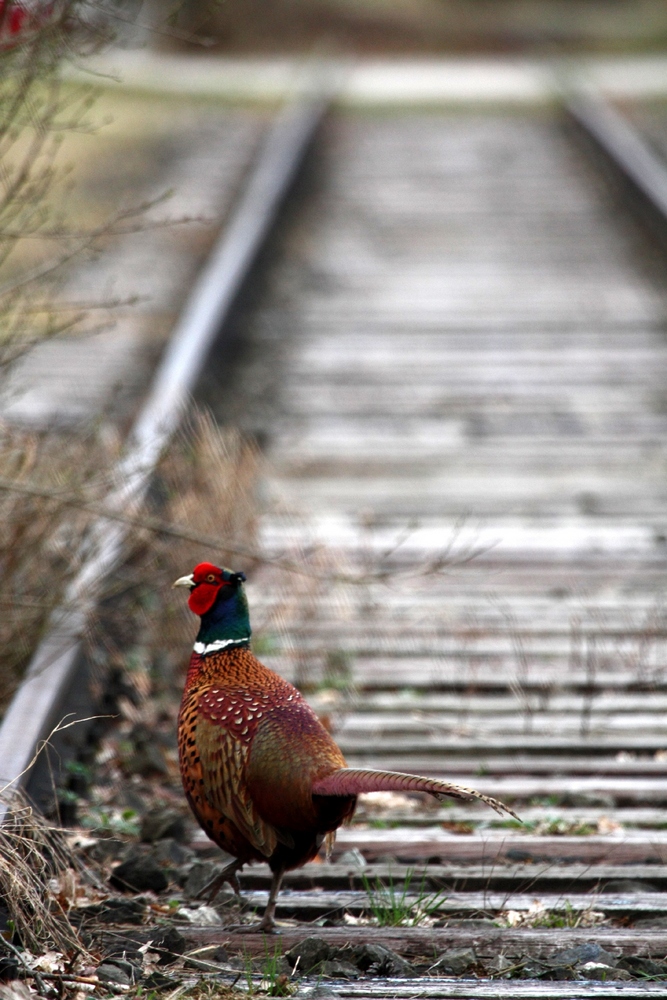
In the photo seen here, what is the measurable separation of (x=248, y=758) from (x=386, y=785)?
428 mm

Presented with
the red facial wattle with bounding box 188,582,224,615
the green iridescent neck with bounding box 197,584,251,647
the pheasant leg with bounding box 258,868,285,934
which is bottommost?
the pheasant leg with bounding box 258,868,285,934

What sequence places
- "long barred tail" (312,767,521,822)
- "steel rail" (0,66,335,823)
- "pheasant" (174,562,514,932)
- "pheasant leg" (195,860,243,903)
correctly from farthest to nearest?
"steel rail" (0,66,335,823)
"pheasant leg" (195,860,243,903)
"pheasant" (174,562,514,932)
"long barred tail" (312,767,521,822)

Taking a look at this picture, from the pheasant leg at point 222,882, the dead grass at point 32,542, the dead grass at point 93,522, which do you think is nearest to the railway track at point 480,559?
the pheasant leg at point 222,882

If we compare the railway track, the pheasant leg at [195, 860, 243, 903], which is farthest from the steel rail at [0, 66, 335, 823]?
the pheasant leg at [195, 860, 243, 903]

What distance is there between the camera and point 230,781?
289cm

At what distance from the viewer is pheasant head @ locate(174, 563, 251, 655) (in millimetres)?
3096

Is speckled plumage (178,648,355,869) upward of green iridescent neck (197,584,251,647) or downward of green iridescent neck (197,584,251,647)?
downward

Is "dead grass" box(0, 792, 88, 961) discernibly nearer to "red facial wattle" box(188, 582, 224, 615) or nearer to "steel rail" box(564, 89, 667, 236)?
"red facial wattle" box(188, 582, 224, 615)

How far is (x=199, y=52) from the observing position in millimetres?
24422

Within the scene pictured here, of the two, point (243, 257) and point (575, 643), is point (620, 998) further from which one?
point (243, 257)

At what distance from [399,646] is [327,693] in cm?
50

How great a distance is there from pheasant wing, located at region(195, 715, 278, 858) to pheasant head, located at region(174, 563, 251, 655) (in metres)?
0.23

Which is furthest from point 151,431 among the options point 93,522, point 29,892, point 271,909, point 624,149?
point 624,149

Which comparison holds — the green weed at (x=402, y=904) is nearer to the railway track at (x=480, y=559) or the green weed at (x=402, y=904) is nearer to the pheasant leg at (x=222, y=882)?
the railway track at (x=480, y=559)
